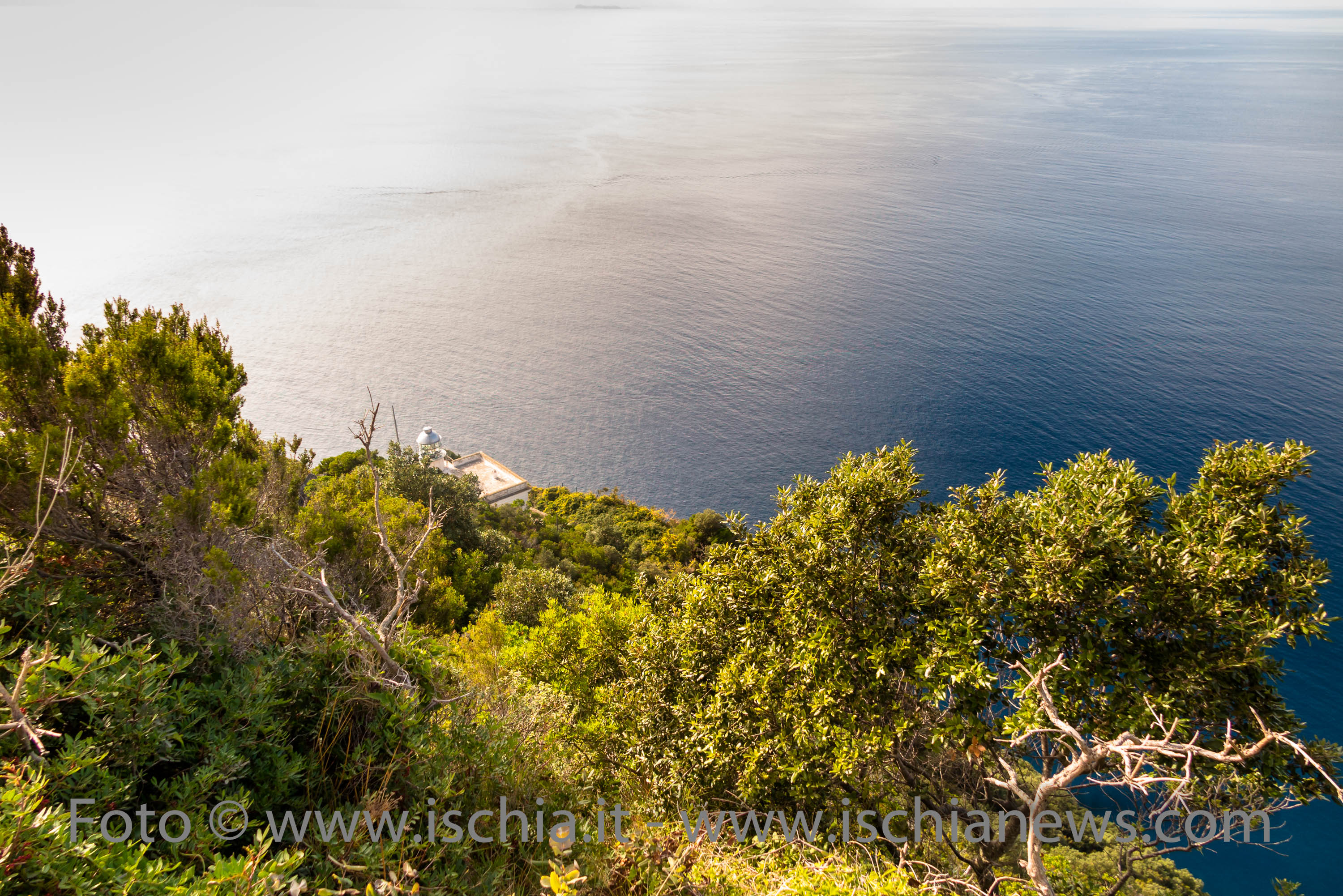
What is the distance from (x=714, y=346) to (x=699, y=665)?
49132mm

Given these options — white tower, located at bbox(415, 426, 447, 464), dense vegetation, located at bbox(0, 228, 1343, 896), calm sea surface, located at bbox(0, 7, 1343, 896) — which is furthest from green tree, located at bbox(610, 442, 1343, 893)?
white tower, located at bbox(415, 426, 447, 464)

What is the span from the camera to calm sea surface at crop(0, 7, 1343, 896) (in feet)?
146

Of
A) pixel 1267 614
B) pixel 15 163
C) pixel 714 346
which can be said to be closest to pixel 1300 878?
pixel 1267 614

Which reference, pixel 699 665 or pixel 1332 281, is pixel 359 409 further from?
pixel 1332 281

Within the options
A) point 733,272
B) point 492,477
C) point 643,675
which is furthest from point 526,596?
point 733,272

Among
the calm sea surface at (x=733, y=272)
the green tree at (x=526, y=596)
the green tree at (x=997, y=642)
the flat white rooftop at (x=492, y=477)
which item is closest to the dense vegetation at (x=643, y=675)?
the green tree at (x=997, y=642)

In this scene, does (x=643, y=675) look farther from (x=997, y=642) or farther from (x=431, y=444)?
(x=431, y=444)

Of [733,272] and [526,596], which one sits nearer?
[526,596]

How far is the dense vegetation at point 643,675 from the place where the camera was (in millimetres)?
5219

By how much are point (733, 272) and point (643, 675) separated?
205 feet

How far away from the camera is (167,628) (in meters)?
7.03

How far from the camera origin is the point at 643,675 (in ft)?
34.1

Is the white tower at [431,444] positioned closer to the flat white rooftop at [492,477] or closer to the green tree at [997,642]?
the flat white rooftop at [492,477]

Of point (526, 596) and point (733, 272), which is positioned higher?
point (733, 272)
